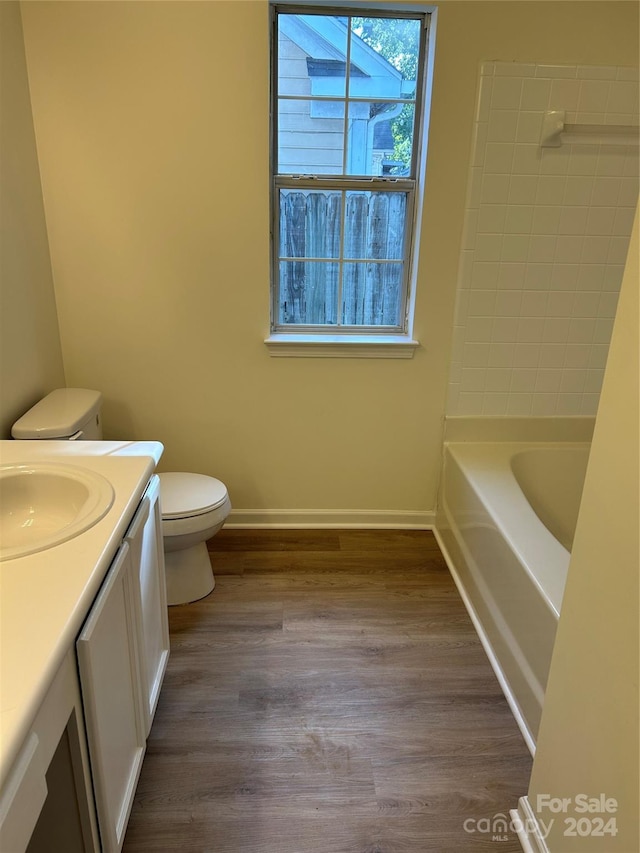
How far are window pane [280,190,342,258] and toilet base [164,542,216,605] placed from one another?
4.32ft

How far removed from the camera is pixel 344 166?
2.47 meters

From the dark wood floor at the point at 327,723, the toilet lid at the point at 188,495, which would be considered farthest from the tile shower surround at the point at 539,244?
the toilet lid at the point at 188,495

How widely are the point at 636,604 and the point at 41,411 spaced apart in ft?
6.40

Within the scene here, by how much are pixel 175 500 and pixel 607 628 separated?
61.3 inches

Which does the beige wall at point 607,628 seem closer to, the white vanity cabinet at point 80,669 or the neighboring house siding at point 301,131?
the white vanity cabinet at point 80,669

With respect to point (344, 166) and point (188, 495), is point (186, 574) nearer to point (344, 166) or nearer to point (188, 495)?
point (188, 495)

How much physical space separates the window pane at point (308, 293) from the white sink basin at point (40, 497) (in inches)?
54.9

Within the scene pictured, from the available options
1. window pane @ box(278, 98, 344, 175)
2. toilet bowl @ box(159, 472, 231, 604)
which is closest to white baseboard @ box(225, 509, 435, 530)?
toilet bowl @ box(159, 472, 231, 604)

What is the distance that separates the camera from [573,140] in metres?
2.34

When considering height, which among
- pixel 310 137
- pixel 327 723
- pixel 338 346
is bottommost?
pixel 327 723

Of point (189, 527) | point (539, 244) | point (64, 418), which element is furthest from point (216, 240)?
point (539, 244)

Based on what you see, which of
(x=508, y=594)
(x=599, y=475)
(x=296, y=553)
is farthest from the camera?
(x=296, y=553)

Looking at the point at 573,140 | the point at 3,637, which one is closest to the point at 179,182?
the point at 573,140

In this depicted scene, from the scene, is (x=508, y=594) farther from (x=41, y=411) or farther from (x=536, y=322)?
(x=41, y=411)
